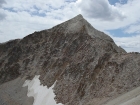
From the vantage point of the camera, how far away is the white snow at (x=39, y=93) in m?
37.8

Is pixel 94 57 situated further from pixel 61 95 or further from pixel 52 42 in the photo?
pixel 52 42

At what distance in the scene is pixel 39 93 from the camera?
140 ft

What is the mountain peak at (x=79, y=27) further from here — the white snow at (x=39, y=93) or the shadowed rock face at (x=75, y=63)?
the white snow at (x=39, y=93)

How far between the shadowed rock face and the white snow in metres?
1.25

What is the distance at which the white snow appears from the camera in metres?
37.8

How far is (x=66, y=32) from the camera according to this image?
5594cm

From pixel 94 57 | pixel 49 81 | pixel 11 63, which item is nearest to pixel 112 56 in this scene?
pixel 94 57

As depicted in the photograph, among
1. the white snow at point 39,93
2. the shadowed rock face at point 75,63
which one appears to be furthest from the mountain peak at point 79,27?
the white snow at point 39,93

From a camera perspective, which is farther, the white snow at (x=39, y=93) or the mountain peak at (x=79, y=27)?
the mountain peak at (x=79, y=27)

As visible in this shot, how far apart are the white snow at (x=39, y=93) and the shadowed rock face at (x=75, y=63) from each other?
1.25m

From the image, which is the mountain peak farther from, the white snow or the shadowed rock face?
the white snow

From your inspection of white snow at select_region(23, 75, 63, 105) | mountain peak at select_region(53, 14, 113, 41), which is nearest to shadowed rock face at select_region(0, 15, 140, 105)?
mountain peak at select_region(53, 14, 113, 41)

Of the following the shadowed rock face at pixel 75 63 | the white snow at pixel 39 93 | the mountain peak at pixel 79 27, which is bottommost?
the white snow at pixel 39 93

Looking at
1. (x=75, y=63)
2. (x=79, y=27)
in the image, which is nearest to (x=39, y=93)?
(x=75, y=63)
